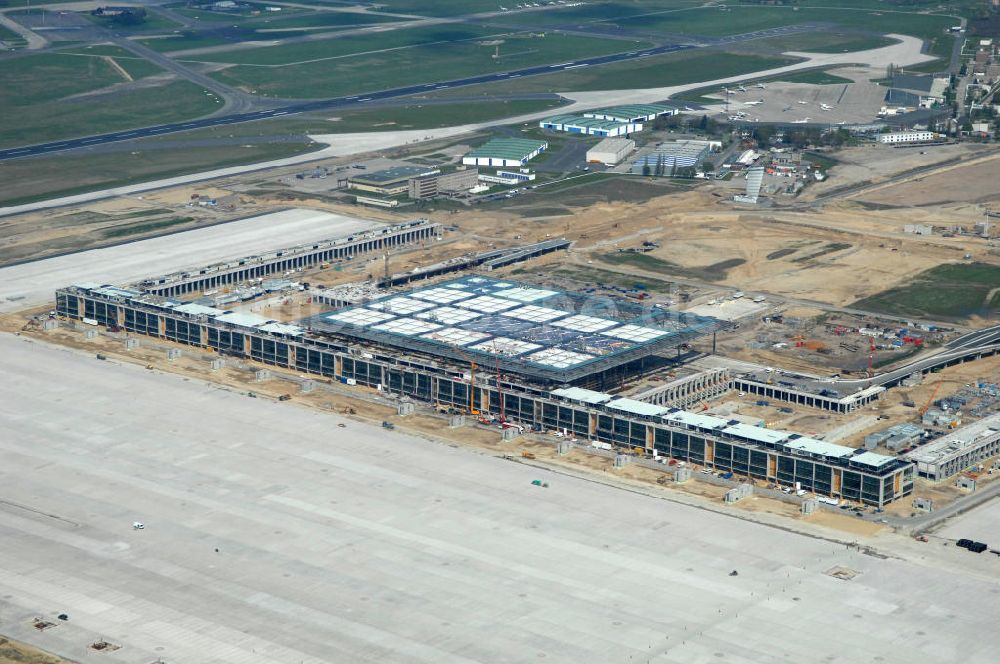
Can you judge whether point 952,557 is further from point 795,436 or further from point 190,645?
point 190,645

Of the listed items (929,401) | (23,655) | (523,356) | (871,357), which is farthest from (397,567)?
(871,357)

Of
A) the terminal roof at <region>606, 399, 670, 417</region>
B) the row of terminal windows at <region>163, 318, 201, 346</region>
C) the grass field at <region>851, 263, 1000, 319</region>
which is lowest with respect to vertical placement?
the grass field at <region>851, 263, 1000, 319</region>

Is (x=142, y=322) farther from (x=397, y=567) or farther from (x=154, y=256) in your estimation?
(x=397, y=567)

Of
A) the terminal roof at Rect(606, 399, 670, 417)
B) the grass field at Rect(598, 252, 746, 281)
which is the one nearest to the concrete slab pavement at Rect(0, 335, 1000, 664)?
the terminal roof at Rect(606, 399, 670, 417)

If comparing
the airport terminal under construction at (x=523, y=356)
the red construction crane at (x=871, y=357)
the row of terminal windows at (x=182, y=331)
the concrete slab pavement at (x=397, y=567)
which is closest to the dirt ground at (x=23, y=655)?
the concrete slab pavement at (x=397, y=567)

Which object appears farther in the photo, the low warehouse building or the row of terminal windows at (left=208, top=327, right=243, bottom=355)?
the row of terminal windows at (left=208, top=327, right=243, bottom=355)

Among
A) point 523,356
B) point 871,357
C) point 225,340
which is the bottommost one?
point 871,357

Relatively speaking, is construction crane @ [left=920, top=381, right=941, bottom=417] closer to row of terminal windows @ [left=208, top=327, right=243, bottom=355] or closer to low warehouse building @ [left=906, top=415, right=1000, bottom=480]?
low warehouse building @ [left=906, top=415, right=1000, bottom=480]
